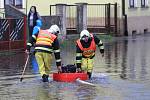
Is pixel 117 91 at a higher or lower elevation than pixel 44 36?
lower

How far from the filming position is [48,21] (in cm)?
3262

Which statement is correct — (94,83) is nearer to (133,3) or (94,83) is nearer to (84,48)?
(84,48)

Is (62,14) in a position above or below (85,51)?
above

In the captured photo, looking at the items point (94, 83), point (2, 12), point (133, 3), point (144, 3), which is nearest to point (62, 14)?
point (2, 12)

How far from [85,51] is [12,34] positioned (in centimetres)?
1108

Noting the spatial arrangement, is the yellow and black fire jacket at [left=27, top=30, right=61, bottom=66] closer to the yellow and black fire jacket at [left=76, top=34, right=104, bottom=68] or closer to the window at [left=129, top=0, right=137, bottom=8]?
the yellow and black fire jacket at [left=76, top=34, right=104, bottom=68]

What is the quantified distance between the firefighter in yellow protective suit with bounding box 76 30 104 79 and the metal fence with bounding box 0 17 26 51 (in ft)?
33.9

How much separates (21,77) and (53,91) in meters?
2.70

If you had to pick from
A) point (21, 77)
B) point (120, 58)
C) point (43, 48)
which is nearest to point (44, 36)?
point (43, 48)

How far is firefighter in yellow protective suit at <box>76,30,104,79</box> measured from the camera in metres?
15.5

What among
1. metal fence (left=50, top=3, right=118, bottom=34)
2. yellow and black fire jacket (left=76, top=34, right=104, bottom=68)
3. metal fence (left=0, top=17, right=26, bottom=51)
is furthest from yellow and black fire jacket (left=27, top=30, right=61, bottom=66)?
metal fence (left=50, top=3, right=118, bottom=34)

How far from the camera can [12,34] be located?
2638 cm

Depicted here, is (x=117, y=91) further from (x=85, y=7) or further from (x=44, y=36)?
(x=85, y=7)

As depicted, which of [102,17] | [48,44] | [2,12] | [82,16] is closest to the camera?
[48,44]
